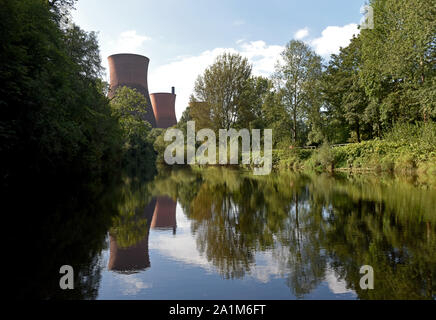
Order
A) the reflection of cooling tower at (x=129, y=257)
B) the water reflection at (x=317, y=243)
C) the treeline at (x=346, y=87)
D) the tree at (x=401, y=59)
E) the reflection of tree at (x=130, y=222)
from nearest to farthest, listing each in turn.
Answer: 1. the water reflection at (x=317, y=243)
2. the reflection of cooling tower at (x=129, y=257)
3. the reflection of tree at (x=130, y=222)
4. the tree at (x=401, y=59)
5. the treeline at (x=346, y=87)

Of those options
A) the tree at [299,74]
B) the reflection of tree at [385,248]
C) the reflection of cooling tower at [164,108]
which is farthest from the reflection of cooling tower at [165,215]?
the reflection of cooling tower at [164,108]

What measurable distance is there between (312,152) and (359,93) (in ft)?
25.8

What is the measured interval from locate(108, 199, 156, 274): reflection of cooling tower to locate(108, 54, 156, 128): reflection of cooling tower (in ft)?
134

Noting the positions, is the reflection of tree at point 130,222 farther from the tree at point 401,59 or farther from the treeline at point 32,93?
the tree at point 401,59

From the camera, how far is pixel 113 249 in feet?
14.1

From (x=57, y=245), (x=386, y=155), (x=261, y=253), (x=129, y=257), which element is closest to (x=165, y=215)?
(x=57, y=245)

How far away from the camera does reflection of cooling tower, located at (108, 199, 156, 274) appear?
3.59 meters

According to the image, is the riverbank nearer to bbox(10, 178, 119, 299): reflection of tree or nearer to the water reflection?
the water reflection

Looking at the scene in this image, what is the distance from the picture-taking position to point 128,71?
43031 millimetres

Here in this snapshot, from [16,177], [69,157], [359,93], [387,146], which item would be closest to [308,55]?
[359,93]

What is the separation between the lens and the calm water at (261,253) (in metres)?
2.89

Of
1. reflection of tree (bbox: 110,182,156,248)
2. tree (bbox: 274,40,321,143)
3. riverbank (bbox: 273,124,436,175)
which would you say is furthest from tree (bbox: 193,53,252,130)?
reflection of tree (bbox: 110,182,156,248)

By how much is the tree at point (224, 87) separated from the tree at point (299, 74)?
6.13 meters

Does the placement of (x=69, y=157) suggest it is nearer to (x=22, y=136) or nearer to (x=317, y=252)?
(x=22, y=136)
